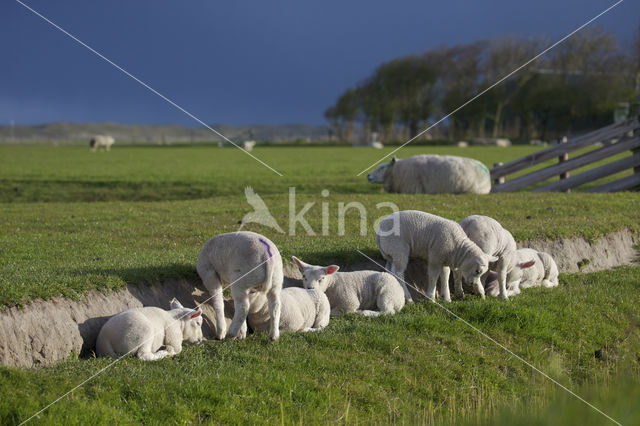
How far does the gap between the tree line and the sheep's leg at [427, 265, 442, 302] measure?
2659 inches

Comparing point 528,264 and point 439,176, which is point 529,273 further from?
point 439,176

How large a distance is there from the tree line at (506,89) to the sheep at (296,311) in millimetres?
69159

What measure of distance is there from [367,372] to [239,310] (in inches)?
65.4

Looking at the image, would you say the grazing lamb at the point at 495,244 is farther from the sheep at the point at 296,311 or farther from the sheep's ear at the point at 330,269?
the sheep at the point at 296,311

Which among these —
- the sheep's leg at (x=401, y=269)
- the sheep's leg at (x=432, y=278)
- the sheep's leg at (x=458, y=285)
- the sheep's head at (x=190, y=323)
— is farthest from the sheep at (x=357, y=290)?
the sheep's head at (x=190, y=323)

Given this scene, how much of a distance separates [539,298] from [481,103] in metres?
83.8

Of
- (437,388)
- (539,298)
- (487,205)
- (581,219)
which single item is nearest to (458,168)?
(487,205)

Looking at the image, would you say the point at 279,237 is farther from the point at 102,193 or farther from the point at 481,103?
the point at 481,103

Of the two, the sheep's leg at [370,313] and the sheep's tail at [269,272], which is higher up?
the sheep's tail at [269,272]

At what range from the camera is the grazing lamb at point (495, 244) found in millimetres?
9672

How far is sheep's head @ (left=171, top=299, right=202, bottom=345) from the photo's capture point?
764cm

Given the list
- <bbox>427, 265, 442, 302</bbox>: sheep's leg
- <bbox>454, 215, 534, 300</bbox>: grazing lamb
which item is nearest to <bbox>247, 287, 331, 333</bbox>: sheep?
<bbox>427, 265, 442, 302</bbox>: sheep's leg

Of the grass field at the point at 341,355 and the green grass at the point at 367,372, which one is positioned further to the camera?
the green grass at the point at 367,372

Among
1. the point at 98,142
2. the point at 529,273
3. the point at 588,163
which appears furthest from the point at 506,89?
the point at 529,273
